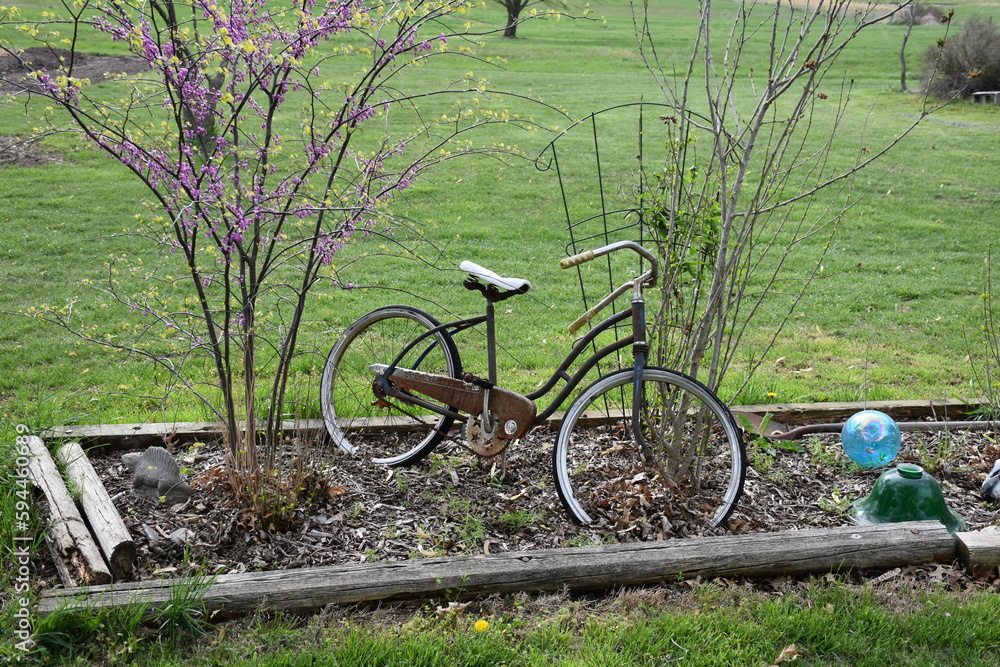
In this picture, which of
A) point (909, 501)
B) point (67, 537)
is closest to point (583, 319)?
point (909, 501)

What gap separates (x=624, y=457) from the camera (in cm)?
404

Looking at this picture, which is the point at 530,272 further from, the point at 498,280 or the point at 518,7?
the point at 518,7

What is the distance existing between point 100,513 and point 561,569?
6.00 ft

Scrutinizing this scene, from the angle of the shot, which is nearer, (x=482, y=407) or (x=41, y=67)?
(x=482, y=407)

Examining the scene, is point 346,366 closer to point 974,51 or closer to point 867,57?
point 974,51

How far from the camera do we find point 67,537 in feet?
9.95

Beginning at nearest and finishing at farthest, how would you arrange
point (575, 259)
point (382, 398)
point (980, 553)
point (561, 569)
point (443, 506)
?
point (561, 569) → point (980, 553) → point (575, 259) → point (443, 506) → point (382, 398)

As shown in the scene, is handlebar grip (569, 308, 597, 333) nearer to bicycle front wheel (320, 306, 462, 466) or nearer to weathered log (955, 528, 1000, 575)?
bicycle front wheel (320, 306, 462, 466)

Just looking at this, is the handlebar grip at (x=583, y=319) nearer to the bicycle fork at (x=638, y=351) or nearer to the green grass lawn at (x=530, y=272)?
the bicycle fork at (x=638, y=351)

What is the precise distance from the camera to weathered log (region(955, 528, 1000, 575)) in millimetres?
3143

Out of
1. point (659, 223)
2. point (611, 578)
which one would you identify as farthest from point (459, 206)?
point (611, 578)

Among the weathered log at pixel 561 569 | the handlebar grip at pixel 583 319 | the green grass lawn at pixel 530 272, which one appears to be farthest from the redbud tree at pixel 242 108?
the handlebar grip at pixel 583 319

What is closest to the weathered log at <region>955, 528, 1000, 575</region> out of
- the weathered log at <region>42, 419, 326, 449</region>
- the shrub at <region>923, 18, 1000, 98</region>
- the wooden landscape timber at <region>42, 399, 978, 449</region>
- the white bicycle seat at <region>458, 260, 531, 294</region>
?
the wooden landscape timber at <region>42, 399, 978, 449</region>

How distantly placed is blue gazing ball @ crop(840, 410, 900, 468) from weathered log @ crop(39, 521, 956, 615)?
73 cm
